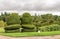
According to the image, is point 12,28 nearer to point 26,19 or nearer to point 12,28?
Result: point 12,28

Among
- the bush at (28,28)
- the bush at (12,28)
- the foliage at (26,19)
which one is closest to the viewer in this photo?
the bush at (12,28)

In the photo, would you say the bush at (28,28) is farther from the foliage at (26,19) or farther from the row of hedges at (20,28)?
the foliage at (26,19)

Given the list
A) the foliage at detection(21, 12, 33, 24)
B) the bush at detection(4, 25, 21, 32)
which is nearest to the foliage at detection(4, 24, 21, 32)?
the bush at detection(4, 25, 21, 32)

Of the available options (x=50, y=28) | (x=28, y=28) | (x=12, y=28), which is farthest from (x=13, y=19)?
(x=50, y=28)

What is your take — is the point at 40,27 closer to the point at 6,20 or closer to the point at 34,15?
the point at 34,15

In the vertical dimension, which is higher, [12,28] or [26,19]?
[26,19]

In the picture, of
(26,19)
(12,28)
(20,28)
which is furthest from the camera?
(26,19)

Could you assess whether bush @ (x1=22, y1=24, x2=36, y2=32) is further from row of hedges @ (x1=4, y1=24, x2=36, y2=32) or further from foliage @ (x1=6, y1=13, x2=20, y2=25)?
foliage @ (x1=6, y1=13, x2=20, y2=25)

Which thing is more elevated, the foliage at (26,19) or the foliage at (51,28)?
the foliage at (26,19)

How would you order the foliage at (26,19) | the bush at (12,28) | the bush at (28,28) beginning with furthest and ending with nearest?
the foliage at (26,19)
the bush at (28,28)
the bush at (12,28)

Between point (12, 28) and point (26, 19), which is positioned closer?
point (12, 28)

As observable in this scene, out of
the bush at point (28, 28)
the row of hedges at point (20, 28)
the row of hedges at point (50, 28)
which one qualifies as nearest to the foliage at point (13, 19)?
the row of hedges at point (20, 28)

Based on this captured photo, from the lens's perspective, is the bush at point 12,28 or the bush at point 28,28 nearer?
the bush at point 12,28

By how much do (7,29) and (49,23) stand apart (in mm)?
1299
